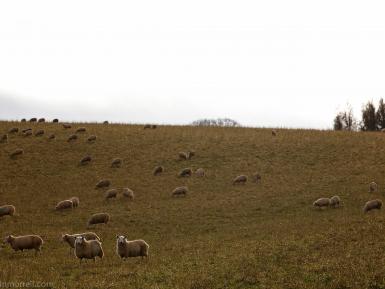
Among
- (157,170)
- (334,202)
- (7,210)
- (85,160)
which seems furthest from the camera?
(85,160)

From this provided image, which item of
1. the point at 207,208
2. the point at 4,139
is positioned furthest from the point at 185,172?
the point at 4,139

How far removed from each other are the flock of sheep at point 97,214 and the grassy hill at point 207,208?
55 cm

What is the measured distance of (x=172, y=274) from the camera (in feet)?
55.6

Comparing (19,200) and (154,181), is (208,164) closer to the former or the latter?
(154,181)

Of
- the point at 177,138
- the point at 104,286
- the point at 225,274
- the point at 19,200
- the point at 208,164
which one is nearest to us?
the point at 104,286

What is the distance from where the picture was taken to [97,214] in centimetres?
2948

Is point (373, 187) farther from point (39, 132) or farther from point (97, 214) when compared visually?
point (39, 132)

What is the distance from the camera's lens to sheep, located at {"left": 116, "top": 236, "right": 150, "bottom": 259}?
2014 cm

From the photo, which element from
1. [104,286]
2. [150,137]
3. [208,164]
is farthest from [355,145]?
[104,286]

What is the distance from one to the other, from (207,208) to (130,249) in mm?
13112

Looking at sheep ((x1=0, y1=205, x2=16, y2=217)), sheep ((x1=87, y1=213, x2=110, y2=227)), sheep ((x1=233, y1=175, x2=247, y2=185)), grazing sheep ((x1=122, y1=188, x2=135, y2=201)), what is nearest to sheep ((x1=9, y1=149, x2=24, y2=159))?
sheep ((x1=0, y1=205, x2=16, y2=217))

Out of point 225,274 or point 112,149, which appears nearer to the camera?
point 225,274

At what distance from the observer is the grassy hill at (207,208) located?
54.6 feet

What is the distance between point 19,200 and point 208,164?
1826 cm
